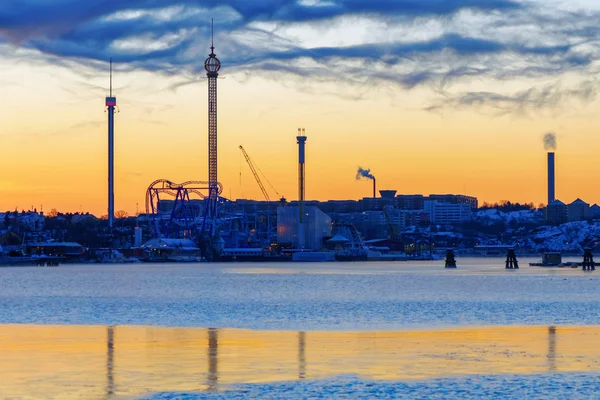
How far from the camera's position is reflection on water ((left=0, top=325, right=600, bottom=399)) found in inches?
922

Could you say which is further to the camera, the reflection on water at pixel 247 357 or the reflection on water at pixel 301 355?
the reflection on water at pixel 301 355

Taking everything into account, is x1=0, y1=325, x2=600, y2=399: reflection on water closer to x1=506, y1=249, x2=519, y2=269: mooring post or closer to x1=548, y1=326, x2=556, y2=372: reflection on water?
x1=548, y1=326, x2=556, y2=372: reflection on water

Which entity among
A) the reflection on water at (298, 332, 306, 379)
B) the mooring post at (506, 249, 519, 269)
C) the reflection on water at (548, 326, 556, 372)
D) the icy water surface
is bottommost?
→ the icy water surface

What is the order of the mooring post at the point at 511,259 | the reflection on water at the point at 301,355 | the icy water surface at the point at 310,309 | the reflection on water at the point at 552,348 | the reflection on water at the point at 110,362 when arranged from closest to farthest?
the reflection on water at the point at 110,362
the reflection on water at the point at 301,355
the reflection on water at the point at 552,348
the icy water surface at the point at 310,309
the mooring post at the point at 511,259

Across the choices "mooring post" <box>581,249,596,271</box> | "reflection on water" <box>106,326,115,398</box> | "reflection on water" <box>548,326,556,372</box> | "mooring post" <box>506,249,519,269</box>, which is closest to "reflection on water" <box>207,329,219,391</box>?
"reflection on water" <box>106,326,115,398</box>

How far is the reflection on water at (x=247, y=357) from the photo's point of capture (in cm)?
2341

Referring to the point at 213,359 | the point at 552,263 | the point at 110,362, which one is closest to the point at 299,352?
the point at 213,359

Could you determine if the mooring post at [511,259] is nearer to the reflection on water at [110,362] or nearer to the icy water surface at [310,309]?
the icy water surface at [310,309]

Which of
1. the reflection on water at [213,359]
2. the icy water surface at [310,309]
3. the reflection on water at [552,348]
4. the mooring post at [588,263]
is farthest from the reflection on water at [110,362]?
the mooring post at [588,263]

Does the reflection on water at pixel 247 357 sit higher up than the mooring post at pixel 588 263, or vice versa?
the mooring post at pixel 588 263

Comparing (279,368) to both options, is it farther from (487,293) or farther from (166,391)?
(487,293)

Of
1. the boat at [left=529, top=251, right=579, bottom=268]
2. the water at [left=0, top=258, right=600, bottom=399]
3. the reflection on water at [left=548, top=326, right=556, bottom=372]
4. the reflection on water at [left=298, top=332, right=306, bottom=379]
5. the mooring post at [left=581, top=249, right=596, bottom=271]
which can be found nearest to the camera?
the water at [left=0, top=258, right=600, bottom=399]

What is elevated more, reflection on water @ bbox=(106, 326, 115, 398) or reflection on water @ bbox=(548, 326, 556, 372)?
reflection on water @ bbox=(548, 326, 556, 372)

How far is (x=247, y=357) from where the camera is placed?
27.5 m
